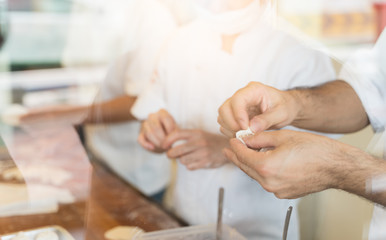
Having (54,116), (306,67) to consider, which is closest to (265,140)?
(306,67)

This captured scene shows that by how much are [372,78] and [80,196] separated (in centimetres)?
109

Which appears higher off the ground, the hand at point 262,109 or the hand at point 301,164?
the hand at point 262,109

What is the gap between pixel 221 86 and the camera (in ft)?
4.24

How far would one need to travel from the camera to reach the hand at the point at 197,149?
134 cm

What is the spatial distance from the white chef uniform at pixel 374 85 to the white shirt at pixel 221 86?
0.07 m

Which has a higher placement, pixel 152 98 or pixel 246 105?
pixel 246 105

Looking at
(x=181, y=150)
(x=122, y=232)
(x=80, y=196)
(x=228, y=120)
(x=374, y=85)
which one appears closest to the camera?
(x=374, y=85)

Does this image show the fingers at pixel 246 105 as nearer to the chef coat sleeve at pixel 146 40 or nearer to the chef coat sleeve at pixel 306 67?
the chef coat sleeve at pixel 306 67

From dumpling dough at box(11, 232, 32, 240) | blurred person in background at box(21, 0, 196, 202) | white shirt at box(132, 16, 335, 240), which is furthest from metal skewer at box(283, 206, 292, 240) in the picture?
blurred person in background at box(21, 0, 196, 202)

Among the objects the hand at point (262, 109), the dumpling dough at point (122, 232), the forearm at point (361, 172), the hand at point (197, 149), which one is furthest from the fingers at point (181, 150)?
the forearm at point (361, 172)

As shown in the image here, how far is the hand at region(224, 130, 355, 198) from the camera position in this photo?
0.87 metres

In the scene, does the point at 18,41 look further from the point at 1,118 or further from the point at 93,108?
the point at 93,108

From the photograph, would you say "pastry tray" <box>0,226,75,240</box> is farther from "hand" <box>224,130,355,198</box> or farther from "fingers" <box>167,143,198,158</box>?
"hand" <box>224,130,355,198</box>

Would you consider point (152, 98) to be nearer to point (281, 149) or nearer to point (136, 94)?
point (136, 94)
